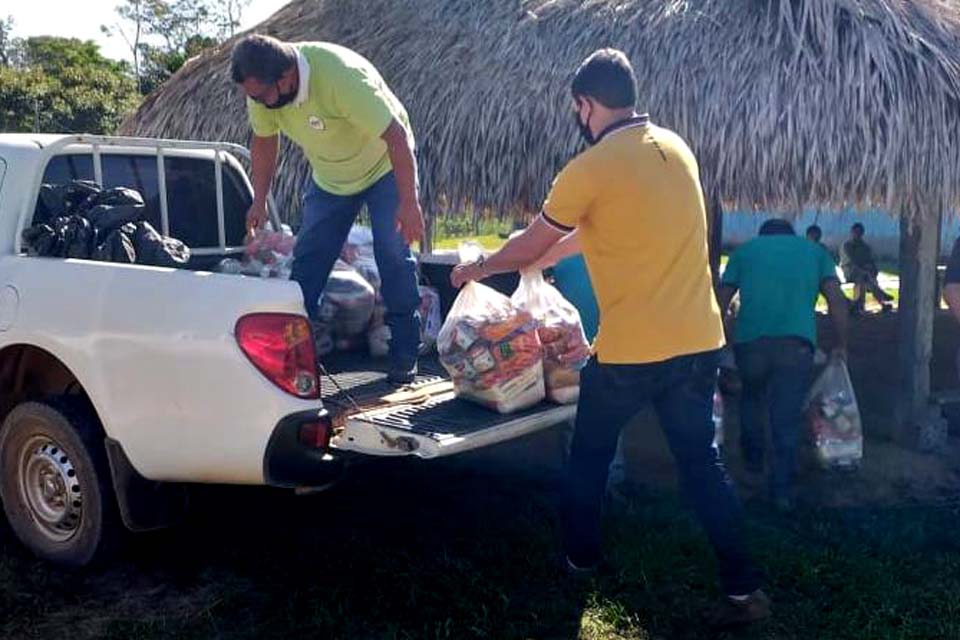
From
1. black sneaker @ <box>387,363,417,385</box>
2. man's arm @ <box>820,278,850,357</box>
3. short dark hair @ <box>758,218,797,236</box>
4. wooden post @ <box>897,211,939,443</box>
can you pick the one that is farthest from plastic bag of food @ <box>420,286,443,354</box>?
wooden post @ <box>897,211,939,443</box>

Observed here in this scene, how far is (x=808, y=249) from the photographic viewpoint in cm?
609

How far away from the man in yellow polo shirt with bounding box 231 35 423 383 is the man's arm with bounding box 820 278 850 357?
107 inches

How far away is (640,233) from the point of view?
3861 millimetres

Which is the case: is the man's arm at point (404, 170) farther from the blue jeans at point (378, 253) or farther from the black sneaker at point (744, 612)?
the black sneaker at point (744, 612)

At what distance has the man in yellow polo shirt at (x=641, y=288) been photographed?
3.86 meters

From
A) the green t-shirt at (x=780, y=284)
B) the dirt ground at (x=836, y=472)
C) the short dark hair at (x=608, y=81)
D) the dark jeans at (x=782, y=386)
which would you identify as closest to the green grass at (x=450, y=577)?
the dark jeans at (x=782, y=386)

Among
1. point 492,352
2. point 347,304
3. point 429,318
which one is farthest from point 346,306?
point 492,352

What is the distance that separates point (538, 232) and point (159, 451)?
1.67 m

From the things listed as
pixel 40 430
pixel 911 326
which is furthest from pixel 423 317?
pixel 911 326

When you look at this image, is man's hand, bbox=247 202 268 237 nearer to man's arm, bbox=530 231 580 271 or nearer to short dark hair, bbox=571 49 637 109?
man's arm, bbox=530 231 580 271

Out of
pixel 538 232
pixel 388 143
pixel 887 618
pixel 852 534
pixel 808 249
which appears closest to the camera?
pixel 538 232

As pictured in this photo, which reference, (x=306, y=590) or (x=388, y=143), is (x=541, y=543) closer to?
(x=306, y=590)

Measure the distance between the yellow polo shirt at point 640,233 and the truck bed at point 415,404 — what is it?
1.68ft

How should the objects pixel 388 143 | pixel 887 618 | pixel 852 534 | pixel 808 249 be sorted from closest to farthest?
pixel 887 618 < pixel 388 143 < pixel 852 534 < pixel 808 249
